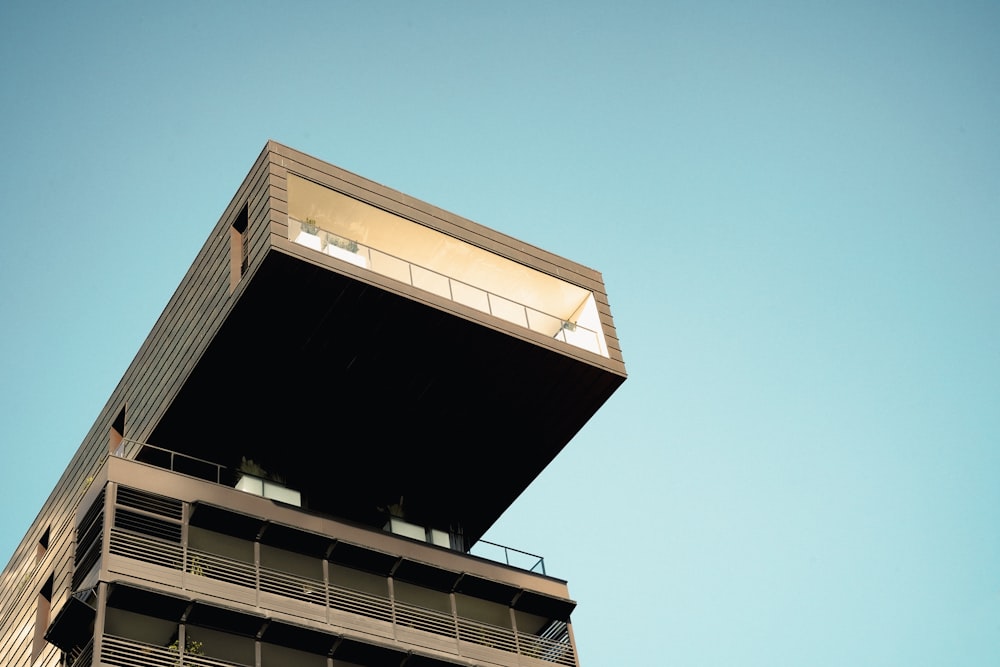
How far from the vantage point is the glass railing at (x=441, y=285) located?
44.2 meters

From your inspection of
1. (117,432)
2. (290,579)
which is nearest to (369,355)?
(290,579)

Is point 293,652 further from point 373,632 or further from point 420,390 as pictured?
point 420,390

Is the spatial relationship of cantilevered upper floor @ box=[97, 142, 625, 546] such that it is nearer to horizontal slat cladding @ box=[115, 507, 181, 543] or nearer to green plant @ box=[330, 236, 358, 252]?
green plant @ box=[330, 236, 358, 252]

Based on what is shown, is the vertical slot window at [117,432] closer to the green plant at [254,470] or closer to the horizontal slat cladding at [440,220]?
the green plant at [254,470]

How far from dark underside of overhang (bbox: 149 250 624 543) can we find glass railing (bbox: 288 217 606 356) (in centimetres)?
135

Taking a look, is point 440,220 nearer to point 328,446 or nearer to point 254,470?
point 328,446

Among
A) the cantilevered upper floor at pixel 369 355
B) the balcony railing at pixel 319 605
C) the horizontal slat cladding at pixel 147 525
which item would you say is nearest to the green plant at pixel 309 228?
the cantilevered upper floor at pixel 369 355

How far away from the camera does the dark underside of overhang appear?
4312cm

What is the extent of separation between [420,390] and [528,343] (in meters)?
3.73

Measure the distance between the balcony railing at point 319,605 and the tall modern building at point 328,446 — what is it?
7 cm

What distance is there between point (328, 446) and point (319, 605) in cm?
661

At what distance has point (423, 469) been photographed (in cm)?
4766

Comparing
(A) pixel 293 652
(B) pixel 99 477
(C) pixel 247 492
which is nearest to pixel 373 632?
(A) pixel 293 652

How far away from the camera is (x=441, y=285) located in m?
46.2
